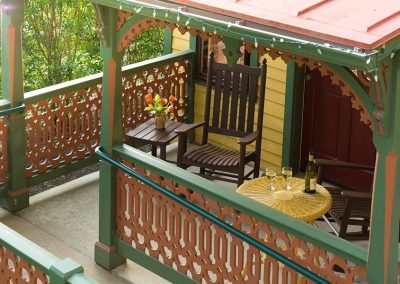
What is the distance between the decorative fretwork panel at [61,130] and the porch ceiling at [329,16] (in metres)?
4.00

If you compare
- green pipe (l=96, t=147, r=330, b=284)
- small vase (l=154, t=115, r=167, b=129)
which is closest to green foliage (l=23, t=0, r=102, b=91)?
small vase (l=154, t=115, r=167, b=129)

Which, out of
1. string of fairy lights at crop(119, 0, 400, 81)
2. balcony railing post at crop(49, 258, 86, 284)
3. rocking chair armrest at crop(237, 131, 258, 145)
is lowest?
rocking chair armrest at crop(237, 131, 258, 145)

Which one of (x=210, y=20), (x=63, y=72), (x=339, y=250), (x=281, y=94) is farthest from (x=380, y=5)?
(x=63, y=72)

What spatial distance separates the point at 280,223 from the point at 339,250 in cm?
55

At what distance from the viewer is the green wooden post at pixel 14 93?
9.30 meters

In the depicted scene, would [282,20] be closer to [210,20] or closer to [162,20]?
[210,20]

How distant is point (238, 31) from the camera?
6.15 m

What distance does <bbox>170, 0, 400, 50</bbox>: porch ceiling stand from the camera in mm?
5457

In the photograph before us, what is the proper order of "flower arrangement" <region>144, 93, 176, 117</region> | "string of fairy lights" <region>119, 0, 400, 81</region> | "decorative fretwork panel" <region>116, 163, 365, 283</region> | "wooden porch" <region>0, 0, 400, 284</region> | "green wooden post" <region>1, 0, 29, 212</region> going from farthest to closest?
"flower arrangement" <region>144, 93, 176, 117</region> → "green wooden post" <region>1, 0, 29, 212</region> → "decorative fretwork panel" <region>116, 163, 365, 283</region> → "wooden porch" <region>0, 0, 400, 284</region> → "string of fairy lights" <region>119, 0, 400, 81</region>

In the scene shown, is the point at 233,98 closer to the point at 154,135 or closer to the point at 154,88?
the point at 154,135

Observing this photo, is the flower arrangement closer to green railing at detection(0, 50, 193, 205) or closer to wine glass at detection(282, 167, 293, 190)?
green railing at detection(0, 50, 193, 205)

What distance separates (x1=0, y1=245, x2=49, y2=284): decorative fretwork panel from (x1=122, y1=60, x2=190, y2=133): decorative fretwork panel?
453 cm

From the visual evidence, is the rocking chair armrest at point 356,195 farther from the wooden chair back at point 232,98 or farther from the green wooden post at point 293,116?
the green wooden post at point 293,116

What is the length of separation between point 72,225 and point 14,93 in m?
1.50
